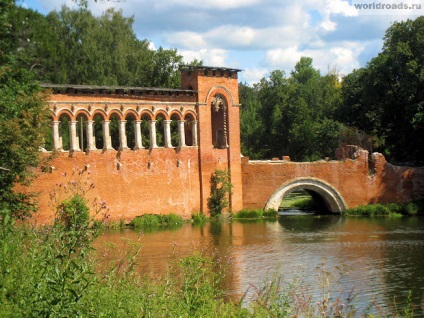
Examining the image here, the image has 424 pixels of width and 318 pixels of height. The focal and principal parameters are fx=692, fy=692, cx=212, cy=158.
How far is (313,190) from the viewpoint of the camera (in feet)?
107

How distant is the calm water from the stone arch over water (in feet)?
2.71

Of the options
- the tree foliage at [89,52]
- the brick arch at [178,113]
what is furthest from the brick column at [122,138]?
the tree foliage at [89,52]

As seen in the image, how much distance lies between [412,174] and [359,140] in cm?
435

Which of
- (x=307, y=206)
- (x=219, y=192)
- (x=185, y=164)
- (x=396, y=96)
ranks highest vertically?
(x=396, y=96)

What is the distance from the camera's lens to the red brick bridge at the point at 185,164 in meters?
27.2

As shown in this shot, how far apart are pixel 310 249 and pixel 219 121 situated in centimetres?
1154

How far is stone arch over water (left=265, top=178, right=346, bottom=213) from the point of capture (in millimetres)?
31766

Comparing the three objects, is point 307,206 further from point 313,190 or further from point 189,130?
point 189,130

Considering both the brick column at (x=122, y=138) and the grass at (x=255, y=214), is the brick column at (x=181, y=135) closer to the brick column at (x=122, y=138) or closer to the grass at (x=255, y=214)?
the brick column at (x=122, y=138)

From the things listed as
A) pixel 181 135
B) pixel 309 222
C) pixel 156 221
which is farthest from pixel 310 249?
pixel 181 135

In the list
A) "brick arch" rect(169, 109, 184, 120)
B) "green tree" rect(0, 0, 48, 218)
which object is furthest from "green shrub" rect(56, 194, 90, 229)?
"brick arch" rect(169, 109, 184, 120)

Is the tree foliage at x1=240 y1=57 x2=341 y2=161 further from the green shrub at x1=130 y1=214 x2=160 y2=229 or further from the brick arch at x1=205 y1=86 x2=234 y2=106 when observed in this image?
the green shrub at x1=130 y1=214 x2=160 y2=229

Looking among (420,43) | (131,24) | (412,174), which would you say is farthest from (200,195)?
(131,24)

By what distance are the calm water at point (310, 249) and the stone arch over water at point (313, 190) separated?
826mm
